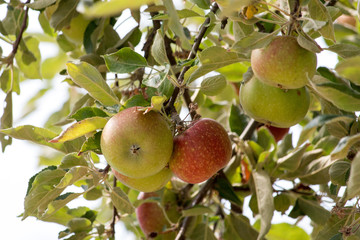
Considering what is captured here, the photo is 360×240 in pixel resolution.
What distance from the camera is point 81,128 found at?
3.34 ft

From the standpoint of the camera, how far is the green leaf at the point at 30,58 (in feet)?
5.60

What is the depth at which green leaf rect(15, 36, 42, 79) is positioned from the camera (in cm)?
171

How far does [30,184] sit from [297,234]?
25.8 inches

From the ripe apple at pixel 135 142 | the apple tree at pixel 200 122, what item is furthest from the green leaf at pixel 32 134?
the ripe apple at pixel 135 142

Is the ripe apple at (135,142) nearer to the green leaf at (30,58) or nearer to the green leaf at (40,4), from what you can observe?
the green leaf at (40,4)

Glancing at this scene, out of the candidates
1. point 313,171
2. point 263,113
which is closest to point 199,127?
point 263,113

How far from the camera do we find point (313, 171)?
1.41 metres

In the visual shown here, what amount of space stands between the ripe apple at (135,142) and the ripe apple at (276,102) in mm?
281

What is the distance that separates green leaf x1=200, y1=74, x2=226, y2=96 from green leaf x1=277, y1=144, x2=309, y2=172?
340mm

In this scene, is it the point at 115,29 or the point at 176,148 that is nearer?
the point at 176,148

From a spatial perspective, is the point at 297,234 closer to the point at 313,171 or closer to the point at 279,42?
the point at 313,171

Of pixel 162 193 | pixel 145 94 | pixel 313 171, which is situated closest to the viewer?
pixel 145 94

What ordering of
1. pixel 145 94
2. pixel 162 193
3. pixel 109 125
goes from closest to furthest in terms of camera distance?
pixel 109 125, pixel 145 94, pixel 162 193

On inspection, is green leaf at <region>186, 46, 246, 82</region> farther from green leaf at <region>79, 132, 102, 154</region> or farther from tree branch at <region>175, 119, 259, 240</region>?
tree branch at <region>175, 119, 259, 240</region>
